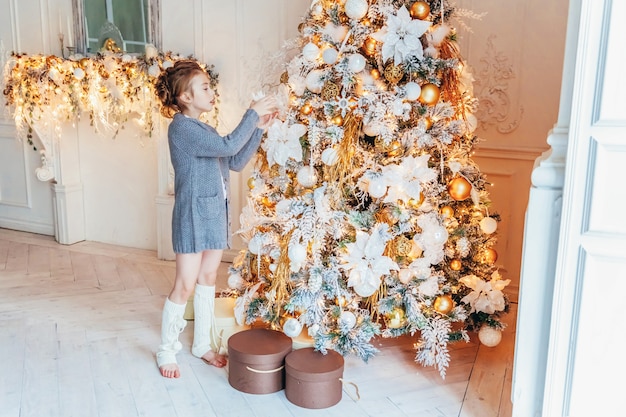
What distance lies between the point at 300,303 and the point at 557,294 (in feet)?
3.42

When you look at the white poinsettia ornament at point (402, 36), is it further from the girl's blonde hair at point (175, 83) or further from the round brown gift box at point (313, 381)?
the round brown gift box at point (313, 381)

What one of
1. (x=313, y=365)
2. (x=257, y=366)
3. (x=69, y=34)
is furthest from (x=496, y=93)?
(x=69, y=34)

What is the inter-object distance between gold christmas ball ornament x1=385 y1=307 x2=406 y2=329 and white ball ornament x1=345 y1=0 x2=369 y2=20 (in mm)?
1204

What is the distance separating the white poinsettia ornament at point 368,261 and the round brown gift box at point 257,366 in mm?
386

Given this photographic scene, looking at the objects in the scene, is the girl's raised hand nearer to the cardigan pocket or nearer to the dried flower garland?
the cardigan pocket

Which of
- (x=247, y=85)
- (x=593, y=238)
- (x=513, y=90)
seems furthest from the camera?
(x=247, y=85)

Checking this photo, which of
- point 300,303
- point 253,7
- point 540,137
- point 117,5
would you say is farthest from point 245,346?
point 117,5

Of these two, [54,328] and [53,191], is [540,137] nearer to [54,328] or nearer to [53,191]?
[54,328]

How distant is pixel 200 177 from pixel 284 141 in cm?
38

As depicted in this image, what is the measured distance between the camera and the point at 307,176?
8.01 ft

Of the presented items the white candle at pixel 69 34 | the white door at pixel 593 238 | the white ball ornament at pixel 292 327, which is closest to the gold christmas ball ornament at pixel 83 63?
the white candle at pixel 69 34

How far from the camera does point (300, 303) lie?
241cm

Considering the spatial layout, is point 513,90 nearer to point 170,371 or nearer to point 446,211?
point 446,211

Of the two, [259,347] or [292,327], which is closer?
[259,347]
